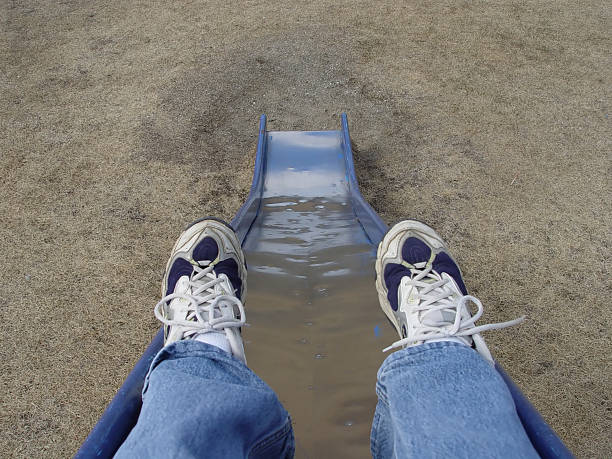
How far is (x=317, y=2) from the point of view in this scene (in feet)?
8.50

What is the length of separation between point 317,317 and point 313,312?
0.02 m

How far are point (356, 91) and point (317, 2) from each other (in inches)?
32.6

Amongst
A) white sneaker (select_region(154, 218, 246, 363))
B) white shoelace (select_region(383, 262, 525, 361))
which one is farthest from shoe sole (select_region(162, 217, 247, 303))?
white shoelace (select_region(383, 262, 525, 361))

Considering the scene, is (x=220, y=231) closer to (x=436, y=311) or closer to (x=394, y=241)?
(x=394, y=241)

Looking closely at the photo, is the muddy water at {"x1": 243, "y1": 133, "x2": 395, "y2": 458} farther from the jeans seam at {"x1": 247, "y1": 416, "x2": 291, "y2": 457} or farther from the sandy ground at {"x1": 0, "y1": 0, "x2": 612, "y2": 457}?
the sandy ground at {"x1": 0, "y1": 0, "x2": 612, "y2": 457}

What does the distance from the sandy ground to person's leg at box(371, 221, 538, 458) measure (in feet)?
1.33

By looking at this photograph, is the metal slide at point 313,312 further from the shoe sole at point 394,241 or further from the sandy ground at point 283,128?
the sandy ground at point 283,128

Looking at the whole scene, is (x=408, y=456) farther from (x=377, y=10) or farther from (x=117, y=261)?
(x=377, y=10)

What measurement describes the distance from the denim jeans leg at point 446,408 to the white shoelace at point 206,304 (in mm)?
266

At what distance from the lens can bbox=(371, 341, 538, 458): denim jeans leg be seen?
1.86 feet

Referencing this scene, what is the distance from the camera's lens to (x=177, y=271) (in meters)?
0.96

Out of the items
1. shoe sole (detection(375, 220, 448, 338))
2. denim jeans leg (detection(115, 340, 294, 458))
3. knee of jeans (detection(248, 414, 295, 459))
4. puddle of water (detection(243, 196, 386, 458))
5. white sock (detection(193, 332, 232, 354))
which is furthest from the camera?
shoe sole (detection(375, 220, 448, 338))

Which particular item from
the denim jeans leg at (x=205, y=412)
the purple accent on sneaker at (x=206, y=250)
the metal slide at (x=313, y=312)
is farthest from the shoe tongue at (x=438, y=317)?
the purple accent on sneaker at (x=206, y=250)

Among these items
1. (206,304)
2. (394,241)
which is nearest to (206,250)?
(206,304)
